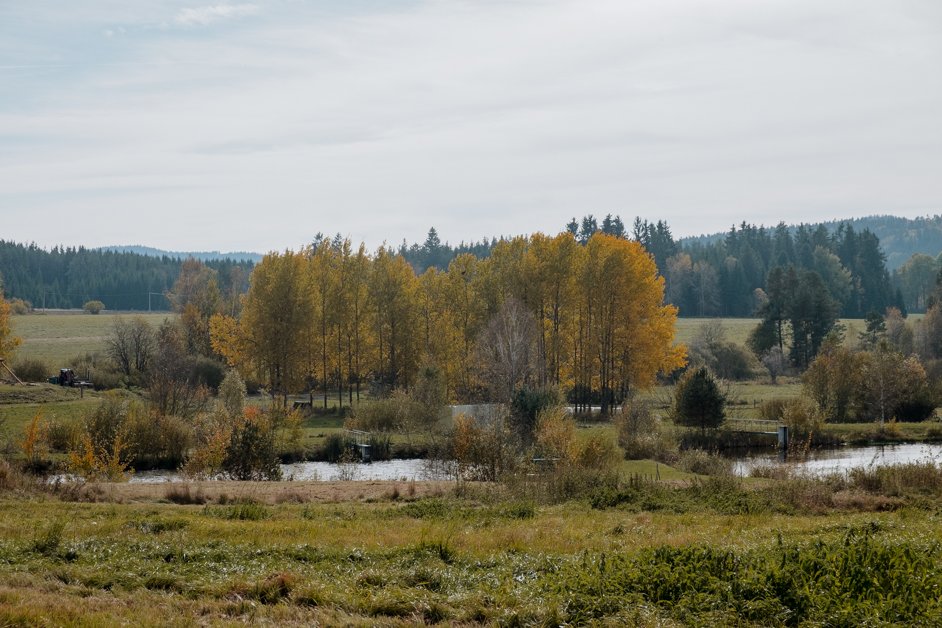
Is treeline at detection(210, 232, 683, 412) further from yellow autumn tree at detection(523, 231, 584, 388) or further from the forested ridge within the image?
the forested ridge

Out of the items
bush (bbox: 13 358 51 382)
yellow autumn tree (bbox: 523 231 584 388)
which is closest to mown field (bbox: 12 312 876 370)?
bush (bbox: 13 358 51 382)

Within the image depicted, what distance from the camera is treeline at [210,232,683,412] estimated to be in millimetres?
63906

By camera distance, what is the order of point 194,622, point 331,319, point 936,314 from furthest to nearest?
point 936,314
point 331,319
point 194,622

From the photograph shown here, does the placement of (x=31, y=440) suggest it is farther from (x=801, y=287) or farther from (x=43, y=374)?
(x=801, y=287)

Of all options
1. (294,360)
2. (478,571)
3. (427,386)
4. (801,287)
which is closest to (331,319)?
(294,360)

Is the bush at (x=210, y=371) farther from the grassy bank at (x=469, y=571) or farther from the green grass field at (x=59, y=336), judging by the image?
the grassy bank at (x=469, y=571)

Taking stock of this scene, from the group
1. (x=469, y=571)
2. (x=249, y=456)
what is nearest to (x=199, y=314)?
(x=249, y=456)

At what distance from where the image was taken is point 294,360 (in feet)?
217

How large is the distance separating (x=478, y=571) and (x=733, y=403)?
189ft

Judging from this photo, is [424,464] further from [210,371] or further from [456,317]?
[210,371]

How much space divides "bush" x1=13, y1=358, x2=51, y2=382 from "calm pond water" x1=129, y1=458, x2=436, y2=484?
3270 centimetres

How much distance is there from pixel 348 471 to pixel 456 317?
29.2 m

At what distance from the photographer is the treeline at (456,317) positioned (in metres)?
63.9

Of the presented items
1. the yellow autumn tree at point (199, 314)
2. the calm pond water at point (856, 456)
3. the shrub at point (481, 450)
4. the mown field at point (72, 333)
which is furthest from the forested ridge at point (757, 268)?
the shrub at point (481, 450)
